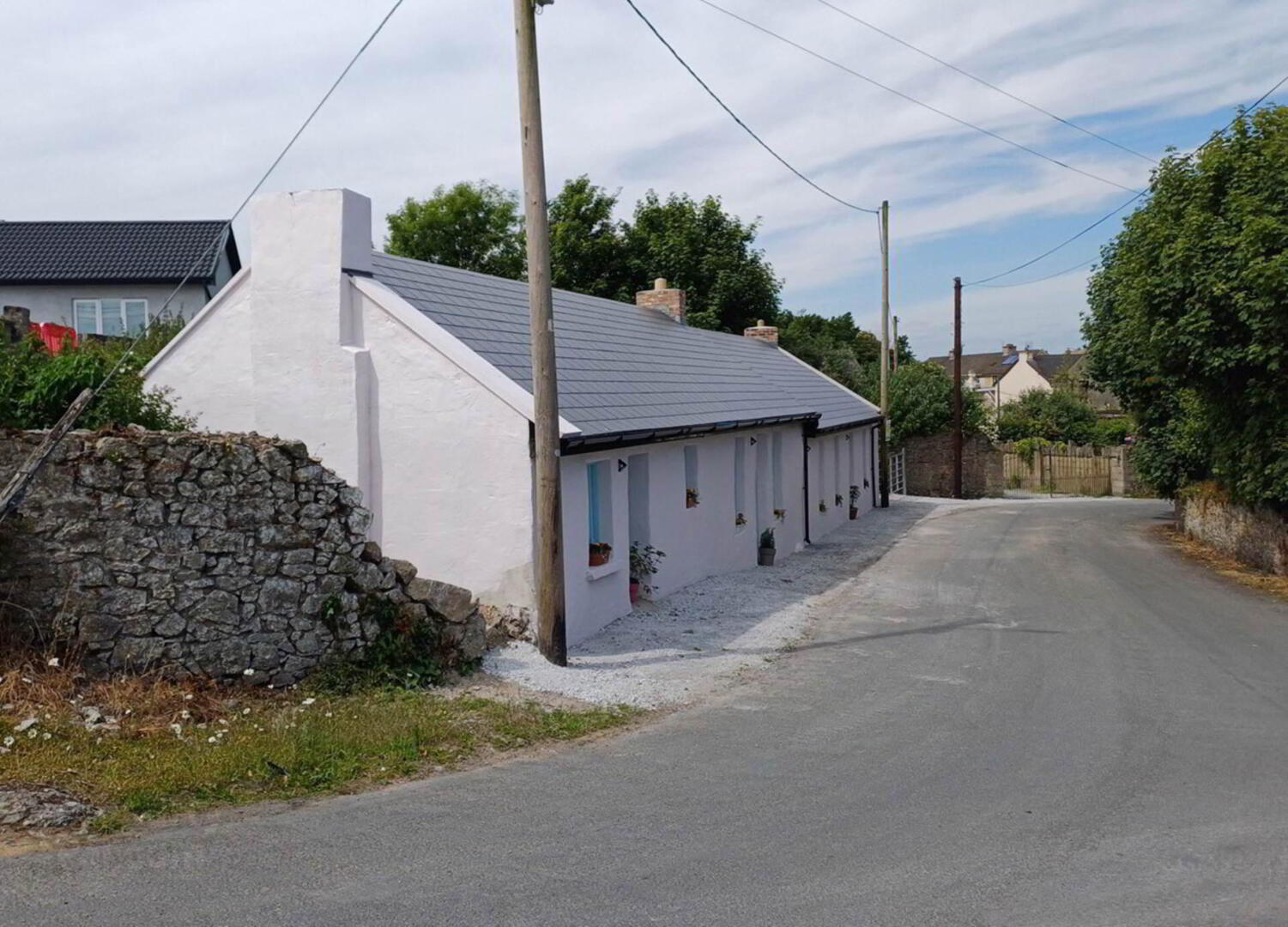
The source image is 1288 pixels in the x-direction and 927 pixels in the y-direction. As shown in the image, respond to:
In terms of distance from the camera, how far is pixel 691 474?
54.5ft

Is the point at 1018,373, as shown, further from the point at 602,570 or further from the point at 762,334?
the point at 602,570

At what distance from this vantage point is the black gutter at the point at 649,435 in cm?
1167

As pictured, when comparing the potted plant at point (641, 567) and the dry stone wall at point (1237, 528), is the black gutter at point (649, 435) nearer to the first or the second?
the potted plant at point (641, 567)

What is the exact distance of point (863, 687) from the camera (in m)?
10.7

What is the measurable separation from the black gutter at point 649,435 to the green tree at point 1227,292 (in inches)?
259

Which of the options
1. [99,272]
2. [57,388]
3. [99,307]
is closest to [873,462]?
[99,307]

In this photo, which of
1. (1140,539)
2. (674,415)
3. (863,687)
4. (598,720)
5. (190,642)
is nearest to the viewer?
(190,642)

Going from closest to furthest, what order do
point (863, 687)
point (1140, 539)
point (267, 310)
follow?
point (863, 687) < point (267, 310) < point (1140, 539)

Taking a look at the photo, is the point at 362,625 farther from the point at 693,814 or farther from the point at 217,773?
the point at 693,814

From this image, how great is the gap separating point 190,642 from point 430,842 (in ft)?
11.2

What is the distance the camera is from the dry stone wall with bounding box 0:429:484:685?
8141mm

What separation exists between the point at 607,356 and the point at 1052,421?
39.3 m

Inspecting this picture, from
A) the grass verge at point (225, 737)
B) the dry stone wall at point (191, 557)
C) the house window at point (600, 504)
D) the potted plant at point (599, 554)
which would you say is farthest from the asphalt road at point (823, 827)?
the house window at point (600, 504)

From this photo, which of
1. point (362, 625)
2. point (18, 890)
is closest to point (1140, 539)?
point (362, 625)
